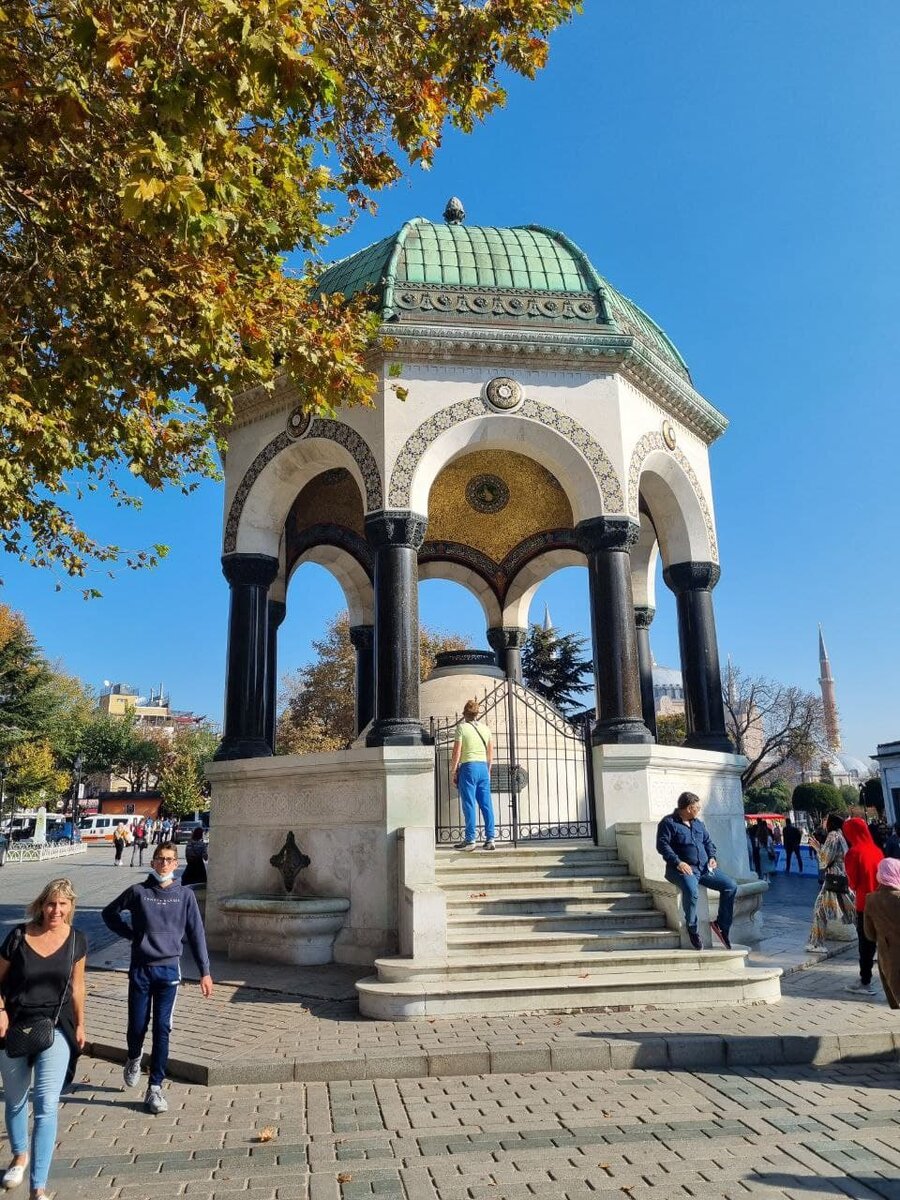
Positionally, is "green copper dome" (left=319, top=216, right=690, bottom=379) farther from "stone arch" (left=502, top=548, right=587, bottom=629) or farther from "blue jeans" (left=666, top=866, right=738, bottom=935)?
"blue jeans" (left=666, top=866, right=738, bottom=935)

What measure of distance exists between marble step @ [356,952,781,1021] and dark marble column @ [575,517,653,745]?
2.95 meters

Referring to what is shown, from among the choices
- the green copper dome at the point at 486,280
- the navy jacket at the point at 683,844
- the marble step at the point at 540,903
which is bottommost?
the marble step at the point at 540,903

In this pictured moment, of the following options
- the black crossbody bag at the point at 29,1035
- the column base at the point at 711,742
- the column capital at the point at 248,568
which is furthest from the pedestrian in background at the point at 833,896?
the black crossbody bag at the point at 29,1035

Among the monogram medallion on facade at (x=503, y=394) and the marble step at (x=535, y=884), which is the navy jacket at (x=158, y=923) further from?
the monogram medallion on facade at (x=503, y=394)

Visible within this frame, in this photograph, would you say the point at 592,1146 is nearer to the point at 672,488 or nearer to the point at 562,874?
Result: the point at 562,874

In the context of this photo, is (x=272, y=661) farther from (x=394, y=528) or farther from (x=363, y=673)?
(x=394, y=528)

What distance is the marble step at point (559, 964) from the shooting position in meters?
6.97

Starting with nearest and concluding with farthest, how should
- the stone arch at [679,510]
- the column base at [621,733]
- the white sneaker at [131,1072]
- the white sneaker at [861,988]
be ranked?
the white sneaker at [131,1072], the white sneaker at [861,988], the column base at [621,733], the stone arch at [679,510]

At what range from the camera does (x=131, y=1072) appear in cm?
528

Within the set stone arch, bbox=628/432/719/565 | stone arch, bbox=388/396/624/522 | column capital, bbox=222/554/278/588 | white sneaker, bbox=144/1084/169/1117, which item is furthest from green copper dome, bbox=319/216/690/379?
white sneaker, bbox=144/1084/169/1117

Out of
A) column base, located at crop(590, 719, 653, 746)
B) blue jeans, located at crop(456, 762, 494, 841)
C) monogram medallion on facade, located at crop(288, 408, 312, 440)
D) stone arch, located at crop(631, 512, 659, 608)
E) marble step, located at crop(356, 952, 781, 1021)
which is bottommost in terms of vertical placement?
marble step, located at crop(356, 952, 781, 1021)

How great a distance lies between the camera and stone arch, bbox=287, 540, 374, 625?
46.4ft

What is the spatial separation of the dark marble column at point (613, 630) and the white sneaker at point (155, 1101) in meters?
5.77

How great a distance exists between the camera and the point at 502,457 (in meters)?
13.5
